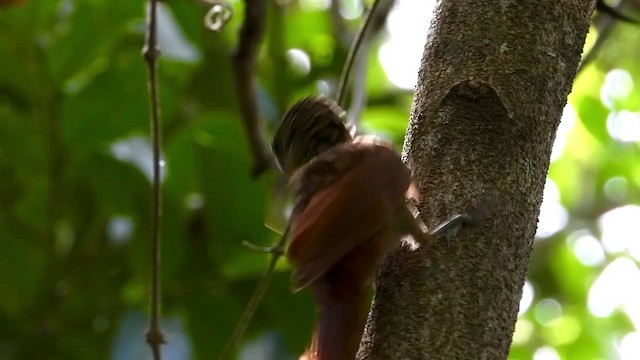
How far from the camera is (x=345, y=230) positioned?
1.23 m

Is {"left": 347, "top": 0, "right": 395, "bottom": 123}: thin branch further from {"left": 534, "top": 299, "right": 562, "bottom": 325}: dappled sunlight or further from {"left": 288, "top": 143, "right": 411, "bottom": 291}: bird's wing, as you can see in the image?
{"left": 534, "top": 299, "right": 562, "bottom": 325}: dappled sunlight

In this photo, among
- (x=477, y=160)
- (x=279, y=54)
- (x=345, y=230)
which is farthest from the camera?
(x=279, y=54)

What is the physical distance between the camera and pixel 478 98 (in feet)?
3.80

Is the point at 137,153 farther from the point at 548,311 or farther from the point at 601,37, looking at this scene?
the point at 548,311

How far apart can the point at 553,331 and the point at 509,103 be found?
2598 millimetres

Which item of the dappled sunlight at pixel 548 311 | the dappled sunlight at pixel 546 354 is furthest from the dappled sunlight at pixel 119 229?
the dappled sunlight at pixel 548 311

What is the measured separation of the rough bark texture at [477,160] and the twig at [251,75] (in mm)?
812

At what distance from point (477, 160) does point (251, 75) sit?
3.61 ft

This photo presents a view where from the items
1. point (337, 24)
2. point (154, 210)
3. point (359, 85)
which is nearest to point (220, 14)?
point (359, 85)

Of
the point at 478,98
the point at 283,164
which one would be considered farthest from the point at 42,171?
the point at 478,98

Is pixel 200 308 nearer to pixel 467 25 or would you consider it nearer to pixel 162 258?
pixel 162 258

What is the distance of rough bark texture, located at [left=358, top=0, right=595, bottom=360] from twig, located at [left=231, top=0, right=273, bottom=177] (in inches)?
32.0

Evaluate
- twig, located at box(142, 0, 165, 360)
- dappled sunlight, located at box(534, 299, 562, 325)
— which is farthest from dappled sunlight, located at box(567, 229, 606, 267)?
twig, located at box(142, 0, 165, 360)

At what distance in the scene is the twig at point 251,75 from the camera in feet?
6.65
